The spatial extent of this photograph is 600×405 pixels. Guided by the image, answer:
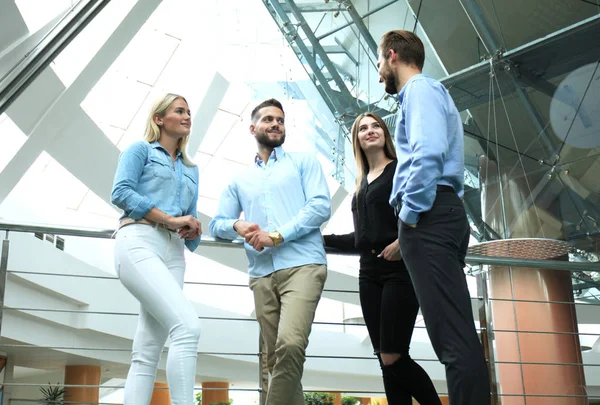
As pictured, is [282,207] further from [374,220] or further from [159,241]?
[159,241]

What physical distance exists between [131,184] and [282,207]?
1.91ft

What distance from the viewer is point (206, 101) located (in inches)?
410

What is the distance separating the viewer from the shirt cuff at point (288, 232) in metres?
2.41

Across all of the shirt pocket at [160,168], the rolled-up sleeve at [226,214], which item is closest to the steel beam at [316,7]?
the rolled-up sleeve at [226,214]

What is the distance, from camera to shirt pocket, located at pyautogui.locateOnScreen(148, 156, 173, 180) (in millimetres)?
2441

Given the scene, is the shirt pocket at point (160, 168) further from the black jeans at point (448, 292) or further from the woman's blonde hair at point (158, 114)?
the black jeans at point (448, 292)

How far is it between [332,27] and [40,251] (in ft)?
18.6

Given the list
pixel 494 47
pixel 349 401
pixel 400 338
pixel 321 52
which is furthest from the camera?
pixel 349 401

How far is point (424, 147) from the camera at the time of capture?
6.10ft

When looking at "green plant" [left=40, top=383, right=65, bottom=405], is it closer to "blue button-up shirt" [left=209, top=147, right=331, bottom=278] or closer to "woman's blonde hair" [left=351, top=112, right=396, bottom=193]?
"blue button-up shirt" [left=209, top=147, right=331, bottom=278]

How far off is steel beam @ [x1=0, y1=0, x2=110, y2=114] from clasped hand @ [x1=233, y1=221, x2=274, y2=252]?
44.8 inches

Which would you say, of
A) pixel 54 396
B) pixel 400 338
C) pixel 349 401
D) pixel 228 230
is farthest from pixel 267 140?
pixel 349 401

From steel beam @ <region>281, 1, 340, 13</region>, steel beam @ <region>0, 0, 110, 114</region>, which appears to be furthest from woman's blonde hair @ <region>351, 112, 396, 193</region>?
steel beam @ <region>281, 1, 340, 13</region>

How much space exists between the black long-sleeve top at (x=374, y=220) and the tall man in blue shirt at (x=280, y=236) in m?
0.13
